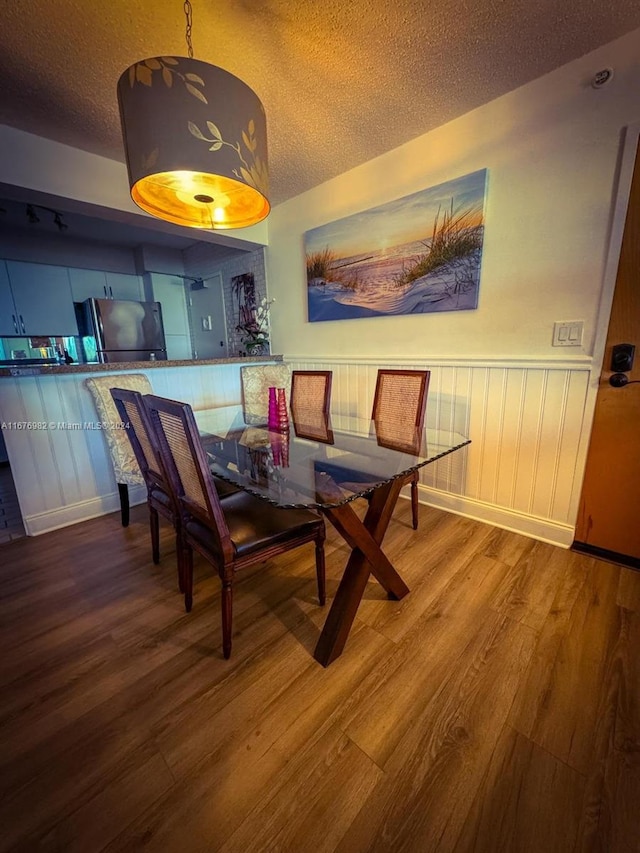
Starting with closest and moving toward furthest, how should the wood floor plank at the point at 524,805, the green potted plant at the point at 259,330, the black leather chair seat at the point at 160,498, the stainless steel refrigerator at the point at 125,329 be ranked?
1. the wood floor plank at the point at 524,805
2. the black leather chair seat at the point at 160,498
3. the green potted plant at the point at 259,330
4. the stainless steel refrigerator at the point at 125,329

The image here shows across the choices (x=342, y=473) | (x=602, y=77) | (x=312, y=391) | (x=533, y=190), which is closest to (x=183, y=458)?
(x=342, y=473)

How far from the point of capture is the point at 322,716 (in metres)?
1.05

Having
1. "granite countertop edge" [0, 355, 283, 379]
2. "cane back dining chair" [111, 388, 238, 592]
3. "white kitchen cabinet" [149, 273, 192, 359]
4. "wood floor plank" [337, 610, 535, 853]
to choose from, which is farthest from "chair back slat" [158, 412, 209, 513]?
"white kitchen cabinet" [149, 273, 192, 359]

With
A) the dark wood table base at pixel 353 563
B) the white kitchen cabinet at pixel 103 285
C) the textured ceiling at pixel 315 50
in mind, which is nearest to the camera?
the dark wood table base at pixel 353 563

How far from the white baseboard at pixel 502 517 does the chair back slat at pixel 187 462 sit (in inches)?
66.1

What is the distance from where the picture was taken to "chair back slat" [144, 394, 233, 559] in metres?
1.05

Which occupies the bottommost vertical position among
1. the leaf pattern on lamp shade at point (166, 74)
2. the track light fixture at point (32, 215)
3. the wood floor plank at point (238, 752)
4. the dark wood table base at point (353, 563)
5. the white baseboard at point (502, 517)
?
the wood floor plank at point (238, 752)

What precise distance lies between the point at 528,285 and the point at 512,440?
2.85ft

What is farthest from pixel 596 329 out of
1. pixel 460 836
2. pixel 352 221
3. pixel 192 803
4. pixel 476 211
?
pixel 192 803

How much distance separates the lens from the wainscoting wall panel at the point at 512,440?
1809 millimetres

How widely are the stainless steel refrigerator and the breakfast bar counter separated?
71.9 inches

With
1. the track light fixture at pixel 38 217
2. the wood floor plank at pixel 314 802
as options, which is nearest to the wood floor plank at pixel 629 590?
the wood floor plank at pixel 314 802

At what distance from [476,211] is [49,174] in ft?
8.59

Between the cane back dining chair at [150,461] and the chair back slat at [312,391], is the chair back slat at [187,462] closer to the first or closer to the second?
the cane back dining chair at [150,461]
